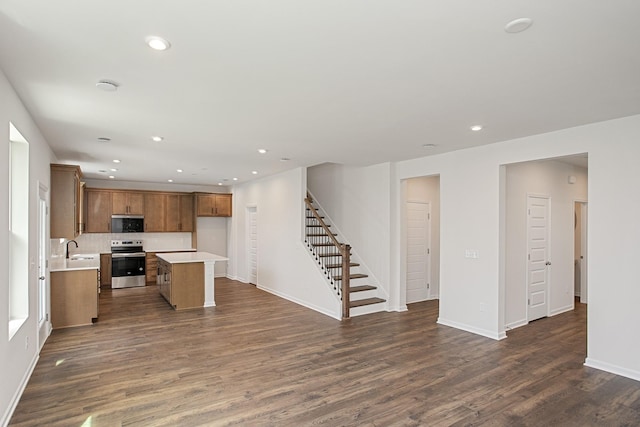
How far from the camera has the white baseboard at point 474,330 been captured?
5.00 meters

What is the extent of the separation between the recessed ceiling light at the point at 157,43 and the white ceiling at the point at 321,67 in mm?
50

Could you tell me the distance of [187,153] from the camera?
19.1 ft

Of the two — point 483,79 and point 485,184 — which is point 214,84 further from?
point 485,184

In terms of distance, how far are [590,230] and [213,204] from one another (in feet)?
28.5

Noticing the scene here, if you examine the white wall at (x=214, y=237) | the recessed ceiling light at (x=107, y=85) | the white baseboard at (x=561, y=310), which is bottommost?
the white baseboard at (x=561, y=310)

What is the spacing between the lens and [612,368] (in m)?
3.87

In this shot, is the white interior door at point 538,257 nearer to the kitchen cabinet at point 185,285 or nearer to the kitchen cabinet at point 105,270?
the kitchen cabinet at point 185,285

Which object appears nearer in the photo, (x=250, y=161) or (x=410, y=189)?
(x=250, y=161)

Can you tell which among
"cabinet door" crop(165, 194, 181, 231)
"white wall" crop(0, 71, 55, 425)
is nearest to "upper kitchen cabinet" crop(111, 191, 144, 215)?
"cabinet door" crop(165, 194, 181, 231)

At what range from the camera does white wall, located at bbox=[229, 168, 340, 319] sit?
6805 mm

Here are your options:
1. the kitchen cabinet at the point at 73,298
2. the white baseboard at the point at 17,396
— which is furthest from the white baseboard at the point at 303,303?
the white baseboard at the point at 17,396

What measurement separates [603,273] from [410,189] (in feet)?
12.2

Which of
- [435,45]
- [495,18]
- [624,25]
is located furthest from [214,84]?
[624,25]

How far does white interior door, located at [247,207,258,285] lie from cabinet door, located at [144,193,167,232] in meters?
2.34
